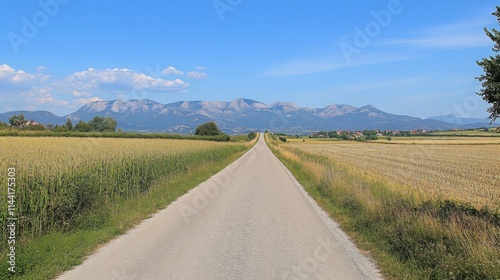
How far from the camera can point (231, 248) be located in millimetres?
7633

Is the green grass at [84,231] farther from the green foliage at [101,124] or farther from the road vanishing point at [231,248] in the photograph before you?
the green foliage at [101,124]

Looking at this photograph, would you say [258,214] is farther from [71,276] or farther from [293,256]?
[71,276]

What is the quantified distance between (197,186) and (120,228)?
9517 mm

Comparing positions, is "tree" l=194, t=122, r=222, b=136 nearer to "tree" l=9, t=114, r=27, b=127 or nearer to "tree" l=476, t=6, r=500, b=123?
"tree" l=9, t=114, r=27, b=127

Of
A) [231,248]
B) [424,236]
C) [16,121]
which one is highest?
[16,121]

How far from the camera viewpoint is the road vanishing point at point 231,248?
20.0 feet

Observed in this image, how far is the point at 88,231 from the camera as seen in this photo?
8766mm

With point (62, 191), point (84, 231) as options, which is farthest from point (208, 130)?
point (84, 231)

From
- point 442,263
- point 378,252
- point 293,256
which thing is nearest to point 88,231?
point 293,256

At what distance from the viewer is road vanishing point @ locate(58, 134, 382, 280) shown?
6094 millimetres

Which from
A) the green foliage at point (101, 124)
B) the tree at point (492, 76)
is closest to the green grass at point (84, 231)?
the tree at point (492, 76)

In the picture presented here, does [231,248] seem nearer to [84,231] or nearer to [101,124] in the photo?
[84,231]

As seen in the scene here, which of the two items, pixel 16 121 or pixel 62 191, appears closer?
pixel 62 191

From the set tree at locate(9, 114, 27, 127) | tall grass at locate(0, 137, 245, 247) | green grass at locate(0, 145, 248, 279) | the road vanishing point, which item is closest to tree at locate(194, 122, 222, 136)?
tree at locate(9, 114, 27, 127)
